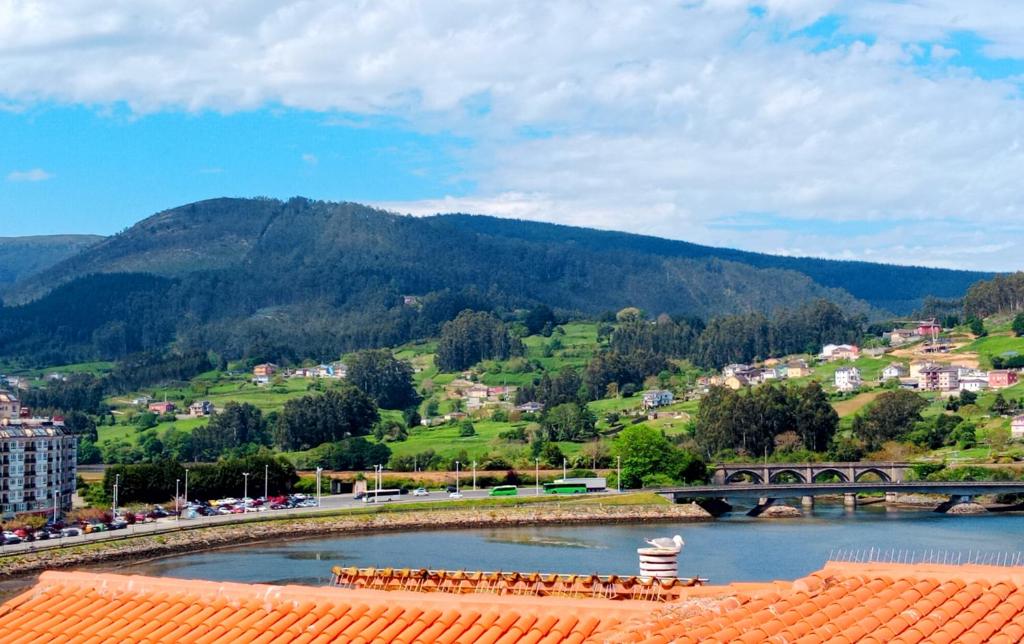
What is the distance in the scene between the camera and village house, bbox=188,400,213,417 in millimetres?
175663

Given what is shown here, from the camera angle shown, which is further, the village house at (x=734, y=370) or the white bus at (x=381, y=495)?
the village house at (x=734, y=370)

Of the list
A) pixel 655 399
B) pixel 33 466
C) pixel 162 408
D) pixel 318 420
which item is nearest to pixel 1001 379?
pixel 655 399

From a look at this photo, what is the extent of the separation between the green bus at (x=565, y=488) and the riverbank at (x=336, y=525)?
629 cm

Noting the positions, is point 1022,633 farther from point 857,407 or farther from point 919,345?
point 919,345

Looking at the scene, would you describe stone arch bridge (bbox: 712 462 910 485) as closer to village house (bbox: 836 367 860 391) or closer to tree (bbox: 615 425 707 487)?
tree (bbox: 615 425 707 487)

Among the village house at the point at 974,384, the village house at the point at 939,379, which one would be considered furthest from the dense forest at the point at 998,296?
the village house at the point at 974,384

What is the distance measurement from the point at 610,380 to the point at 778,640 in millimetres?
171410

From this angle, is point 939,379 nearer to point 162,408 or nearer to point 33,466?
point 162,408

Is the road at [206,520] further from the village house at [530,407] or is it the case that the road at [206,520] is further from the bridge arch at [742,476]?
the village house at [530,407]

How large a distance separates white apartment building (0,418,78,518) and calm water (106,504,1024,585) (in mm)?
17945

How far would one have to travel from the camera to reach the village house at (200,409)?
175663mm

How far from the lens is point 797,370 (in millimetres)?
184375

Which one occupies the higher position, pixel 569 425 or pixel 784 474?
pixel 569 425

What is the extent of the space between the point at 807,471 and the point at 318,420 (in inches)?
2019
